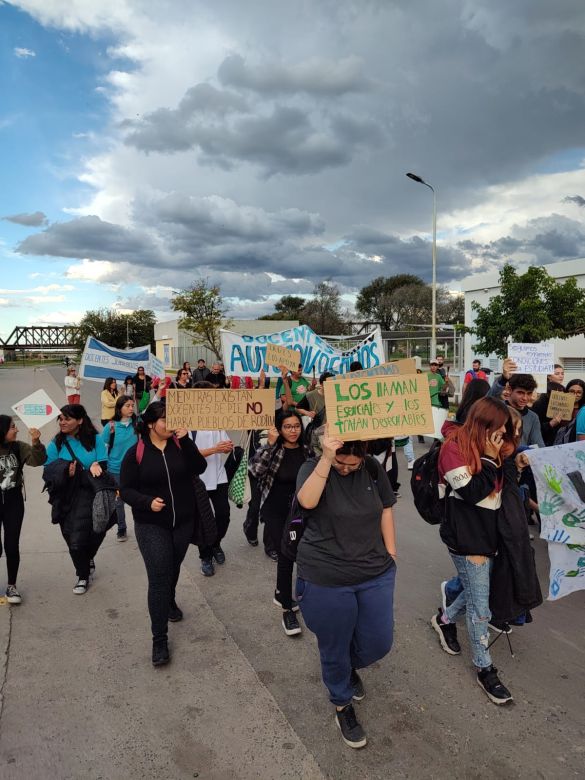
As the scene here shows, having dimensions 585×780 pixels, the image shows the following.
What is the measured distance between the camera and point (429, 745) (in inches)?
116

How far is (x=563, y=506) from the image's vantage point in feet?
13.4

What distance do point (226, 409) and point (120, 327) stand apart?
299 ft

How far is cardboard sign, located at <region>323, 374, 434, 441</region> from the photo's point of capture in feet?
9.47

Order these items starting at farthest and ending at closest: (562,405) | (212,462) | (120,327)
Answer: (120,327) → (562,405) → (212,462)

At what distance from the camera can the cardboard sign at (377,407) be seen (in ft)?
9.47

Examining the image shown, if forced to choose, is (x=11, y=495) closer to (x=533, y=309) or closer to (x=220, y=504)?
(x=220, y=504)

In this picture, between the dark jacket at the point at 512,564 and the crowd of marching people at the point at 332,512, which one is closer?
the crowd of marching people at the point at 332,512

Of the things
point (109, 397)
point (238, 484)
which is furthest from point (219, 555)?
point (109, 397)

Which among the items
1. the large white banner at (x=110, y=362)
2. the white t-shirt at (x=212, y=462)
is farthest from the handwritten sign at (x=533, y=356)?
the large white banner at (x=110, y=362)

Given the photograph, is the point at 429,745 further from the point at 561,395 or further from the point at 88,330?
the point at 88,330

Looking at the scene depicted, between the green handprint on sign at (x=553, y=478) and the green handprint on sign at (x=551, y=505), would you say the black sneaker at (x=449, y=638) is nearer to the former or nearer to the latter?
the green handprint on sign at (x=551, y=505)

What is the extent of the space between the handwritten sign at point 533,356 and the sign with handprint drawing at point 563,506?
580cm

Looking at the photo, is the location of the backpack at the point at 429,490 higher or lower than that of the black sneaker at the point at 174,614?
higher

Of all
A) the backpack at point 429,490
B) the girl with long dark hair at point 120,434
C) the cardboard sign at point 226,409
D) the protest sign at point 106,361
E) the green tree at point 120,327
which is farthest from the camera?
the green tree at point 120,327
